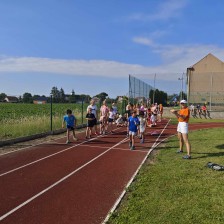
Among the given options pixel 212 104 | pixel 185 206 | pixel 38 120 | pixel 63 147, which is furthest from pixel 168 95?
pixel 185 206

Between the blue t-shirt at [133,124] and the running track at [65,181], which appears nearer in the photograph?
the running track at [65,181]

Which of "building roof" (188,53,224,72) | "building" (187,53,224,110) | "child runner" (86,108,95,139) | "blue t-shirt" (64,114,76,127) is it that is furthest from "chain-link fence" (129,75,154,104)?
"building roof" (188,53,224,72)

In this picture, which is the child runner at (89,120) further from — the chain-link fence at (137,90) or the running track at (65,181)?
the chain-link fence at (137,90)

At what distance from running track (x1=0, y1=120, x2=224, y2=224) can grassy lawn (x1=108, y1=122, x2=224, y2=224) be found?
37 centimetres

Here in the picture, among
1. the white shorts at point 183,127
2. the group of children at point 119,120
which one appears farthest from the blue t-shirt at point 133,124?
the white shorts at point 183,127

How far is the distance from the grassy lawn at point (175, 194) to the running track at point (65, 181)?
0.37m

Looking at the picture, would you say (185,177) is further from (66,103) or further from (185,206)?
(66,103)

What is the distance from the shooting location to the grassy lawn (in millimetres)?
5512

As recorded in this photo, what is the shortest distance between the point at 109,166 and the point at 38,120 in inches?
404

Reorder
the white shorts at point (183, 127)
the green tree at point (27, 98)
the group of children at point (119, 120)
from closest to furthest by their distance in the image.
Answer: the white shorts at point (183, 127)
the group of children at point (119, 120)
the green tree at point (27, 98)

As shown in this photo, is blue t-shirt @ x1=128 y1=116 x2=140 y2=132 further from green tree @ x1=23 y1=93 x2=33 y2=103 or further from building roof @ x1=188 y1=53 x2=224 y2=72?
building roof @ x1=188 y1=53 x2=224 y2=72

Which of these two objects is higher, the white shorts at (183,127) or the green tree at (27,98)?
the green tree at (27,98)

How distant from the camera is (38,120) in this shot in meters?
19.1

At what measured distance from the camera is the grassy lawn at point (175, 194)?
5512 mm
